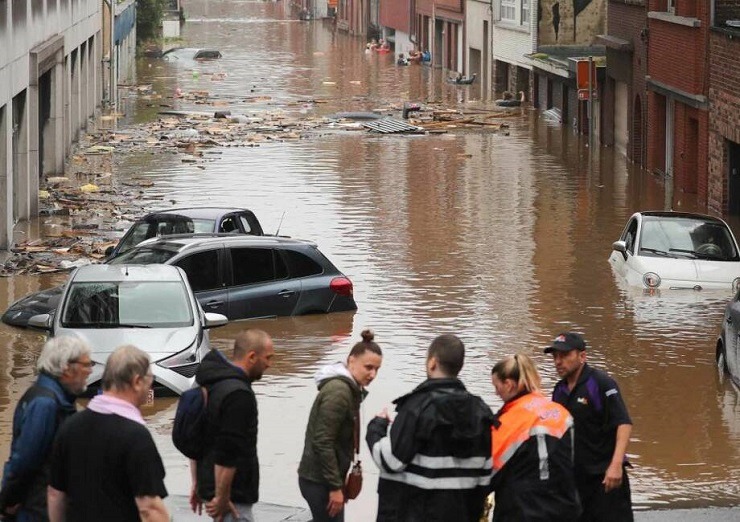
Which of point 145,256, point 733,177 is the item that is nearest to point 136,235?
point 145,256

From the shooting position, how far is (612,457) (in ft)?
32.1

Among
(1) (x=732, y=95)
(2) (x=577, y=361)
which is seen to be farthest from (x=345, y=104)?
(2) (x=577, y=361)

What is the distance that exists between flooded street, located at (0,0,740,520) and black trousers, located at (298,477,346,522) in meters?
3.37

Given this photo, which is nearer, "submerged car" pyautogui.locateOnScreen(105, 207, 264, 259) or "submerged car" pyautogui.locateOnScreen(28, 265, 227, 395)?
"submerged car" pyautogui.locateOnScreen(28, 265, 227, 395)

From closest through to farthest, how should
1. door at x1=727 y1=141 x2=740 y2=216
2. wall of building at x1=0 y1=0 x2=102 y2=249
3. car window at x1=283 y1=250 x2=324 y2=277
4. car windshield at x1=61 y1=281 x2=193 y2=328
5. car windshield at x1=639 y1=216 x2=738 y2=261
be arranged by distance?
car windshield at x1=61 y1=281 x2=193 y2=328 → car window at x1=283 y1=250 x2=324 y2=277 → car windshield at x1=639 y1=216 x2=738 y2=261 → wall of building at x1=0 y1=0 x2=102 y2=249 → door at x1=727 y1=141 x2=740 y2=216

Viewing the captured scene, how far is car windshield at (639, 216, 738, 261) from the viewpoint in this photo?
974 inches

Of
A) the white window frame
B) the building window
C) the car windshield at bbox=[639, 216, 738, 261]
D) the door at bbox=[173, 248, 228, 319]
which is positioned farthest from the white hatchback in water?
the building window

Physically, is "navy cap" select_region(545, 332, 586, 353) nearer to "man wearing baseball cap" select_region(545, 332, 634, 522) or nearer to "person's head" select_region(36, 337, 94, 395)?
"man wearing baseball cap" select_region(545, 332, 634, 522)

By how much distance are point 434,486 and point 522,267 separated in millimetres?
19337

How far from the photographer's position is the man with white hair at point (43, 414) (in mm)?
8336

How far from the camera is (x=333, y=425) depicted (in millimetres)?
9023

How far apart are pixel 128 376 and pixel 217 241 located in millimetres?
13702

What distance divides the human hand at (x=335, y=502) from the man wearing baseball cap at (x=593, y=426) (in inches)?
59.6

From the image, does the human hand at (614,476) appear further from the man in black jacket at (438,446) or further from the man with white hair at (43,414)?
the man with white hair at (43,414)
